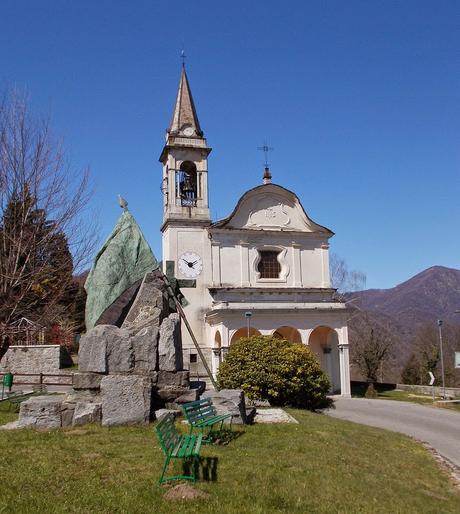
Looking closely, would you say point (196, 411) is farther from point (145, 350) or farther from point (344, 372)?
point (344, 372)

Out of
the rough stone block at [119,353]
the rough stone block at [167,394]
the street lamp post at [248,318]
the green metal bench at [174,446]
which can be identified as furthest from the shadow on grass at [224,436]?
the street lamp post at [248,318]

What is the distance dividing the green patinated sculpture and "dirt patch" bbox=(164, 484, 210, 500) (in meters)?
4.58

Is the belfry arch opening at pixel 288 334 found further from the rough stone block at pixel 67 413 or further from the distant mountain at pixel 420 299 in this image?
the distant mountain at pixel 420 299

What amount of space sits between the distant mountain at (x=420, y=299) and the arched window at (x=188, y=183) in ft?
160

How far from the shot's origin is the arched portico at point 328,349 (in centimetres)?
2675

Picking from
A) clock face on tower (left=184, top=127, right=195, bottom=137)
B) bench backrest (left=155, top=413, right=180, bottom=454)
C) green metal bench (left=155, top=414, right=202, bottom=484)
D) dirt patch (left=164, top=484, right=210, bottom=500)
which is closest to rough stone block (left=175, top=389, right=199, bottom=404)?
green metal bench (left=155, top=414, right=202, bottom=484)

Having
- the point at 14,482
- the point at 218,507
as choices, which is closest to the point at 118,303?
the point at 14,482

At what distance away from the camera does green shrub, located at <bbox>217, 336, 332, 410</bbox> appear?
15.2 metres

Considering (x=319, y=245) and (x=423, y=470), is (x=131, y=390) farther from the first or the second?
(x=319, y=245)

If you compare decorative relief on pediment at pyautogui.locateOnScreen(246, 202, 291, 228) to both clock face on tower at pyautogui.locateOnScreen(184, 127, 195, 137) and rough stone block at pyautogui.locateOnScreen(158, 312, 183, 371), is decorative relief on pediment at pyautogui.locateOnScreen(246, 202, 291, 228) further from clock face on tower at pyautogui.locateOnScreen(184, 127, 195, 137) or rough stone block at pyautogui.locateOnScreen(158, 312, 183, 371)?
rough stone block at pyautogui.locateOnScreen(158, 312, 183, 371)

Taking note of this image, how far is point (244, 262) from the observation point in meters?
27.7

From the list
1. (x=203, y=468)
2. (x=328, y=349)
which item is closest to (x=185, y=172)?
(x=328, y=349)

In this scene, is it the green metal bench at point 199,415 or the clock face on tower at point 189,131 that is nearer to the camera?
the green metal bench at point 199,415

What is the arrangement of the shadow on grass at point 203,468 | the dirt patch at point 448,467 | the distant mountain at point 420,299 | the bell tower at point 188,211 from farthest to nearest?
the distant mountain at point 420,299
the bell tower at point 188,211
the dirt patch at point 448,467
the shadow on grass at point 203,468
